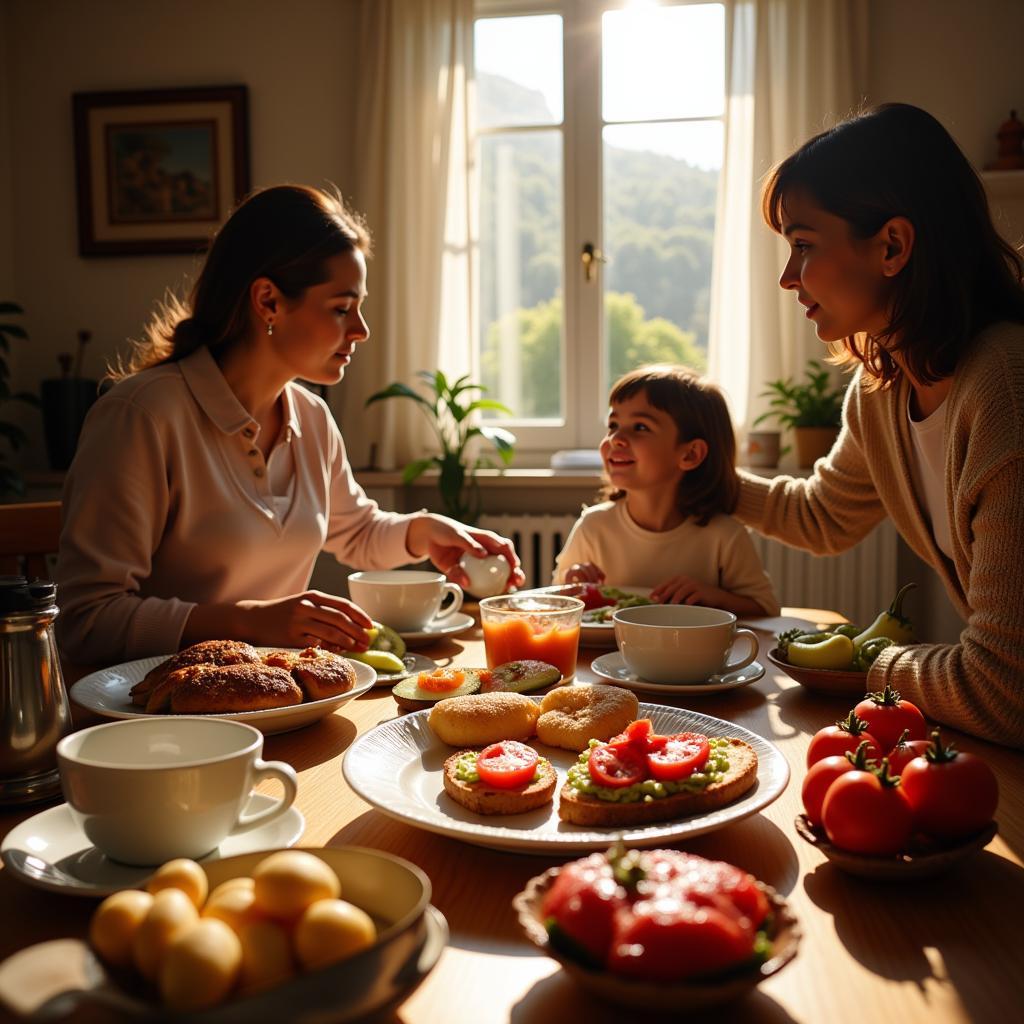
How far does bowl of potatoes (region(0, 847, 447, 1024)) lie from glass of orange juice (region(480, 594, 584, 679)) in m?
0.73

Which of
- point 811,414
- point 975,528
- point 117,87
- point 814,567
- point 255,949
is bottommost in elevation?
point 814,567

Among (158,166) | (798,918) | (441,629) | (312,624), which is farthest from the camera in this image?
(158,166)

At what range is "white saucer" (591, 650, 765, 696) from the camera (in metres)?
1.22

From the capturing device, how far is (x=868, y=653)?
1.25 meters

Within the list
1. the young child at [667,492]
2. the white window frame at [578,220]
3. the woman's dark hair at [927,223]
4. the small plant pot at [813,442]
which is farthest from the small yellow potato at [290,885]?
the white window frame at [578,220]

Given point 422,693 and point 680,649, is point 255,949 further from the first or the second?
point 680,649

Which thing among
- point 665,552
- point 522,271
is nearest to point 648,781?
point 665,552

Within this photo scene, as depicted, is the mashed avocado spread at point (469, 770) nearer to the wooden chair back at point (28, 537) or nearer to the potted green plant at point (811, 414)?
the wooden chair back at point (28, 537)

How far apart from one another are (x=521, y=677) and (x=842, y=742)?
459 mm

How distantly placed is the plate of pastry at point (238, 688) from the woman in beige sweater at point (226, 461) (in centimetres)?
27

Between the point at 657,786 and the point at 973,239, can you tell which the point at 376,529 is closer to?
the point at 973,239

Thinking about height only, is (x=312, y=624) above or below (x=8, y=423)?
below

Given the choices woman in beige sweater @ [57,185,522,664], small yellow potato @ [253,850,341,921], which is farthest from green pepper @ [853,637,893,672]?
small yellow potato @ [253,850,341,921]

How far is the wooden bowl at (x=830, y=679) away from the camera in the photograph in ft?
3.99
